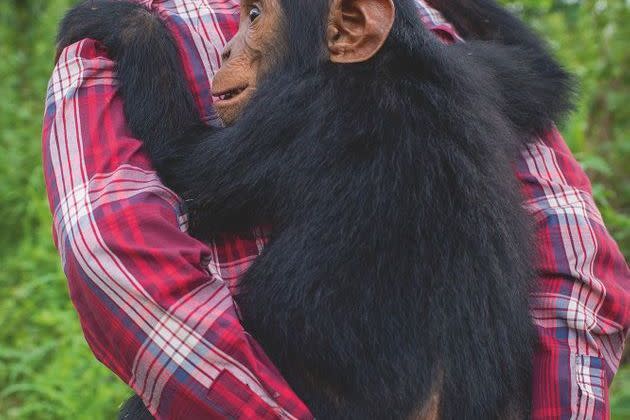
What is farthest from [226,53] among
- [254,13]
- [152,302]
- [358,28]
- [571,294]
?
[571,294]

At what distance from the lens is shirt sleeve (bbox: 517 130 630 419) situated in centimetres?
183

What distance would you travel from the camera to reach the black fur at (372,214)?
168 cm

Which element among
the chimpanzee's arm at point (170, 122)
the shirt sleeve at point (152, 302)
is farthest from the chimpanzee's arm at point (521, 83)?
the shirt sleeve at point (152, 302)

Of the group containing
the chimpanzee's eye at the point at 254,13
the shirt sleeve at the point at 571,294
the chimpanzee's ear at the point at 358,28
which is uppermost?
the chimpanzee's ear at the point at 358,28

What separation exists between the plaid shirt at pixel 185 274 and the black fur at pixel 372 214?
69 millimetres

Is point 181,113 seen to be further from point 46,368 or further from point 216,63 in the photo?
point 46,368

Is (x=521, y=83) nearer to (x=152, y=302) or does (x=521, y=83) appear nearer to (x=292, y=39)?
(x=292, y=39)

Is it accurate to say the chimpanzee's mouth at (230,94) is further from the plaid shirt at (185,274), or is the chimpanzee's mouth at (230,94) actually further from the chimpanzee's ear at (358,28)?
the chimpanzee's ear at (358,28)

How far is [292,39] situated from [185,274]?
628mm

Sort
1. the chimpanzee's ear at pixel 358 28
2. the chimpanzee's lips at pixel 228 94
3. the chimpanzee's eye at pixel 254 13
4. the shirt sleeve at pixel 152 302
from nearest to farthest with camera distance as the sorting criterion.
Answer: the shirt sleeve at pixel 152 302, the chimpanzee's ear at pixel 358 28, the chimpanzee's lips at pixel 228 94, the chimpanzee's eye at pixel 254 13

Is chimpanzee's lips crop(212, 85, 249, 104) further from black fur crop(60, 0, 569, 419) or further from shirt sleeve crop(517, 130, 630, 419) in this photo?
shirt sleeve crop(517, 130, 630, 419)

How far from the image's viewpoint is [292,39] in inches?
78.5

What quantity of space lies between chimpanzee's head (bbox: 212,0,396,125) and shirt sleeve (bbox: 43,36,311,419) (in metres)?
0.33

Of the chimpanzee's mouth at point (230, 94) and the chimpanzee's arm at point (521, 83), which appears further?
the chimpanzee's arm at point (521, 83)
